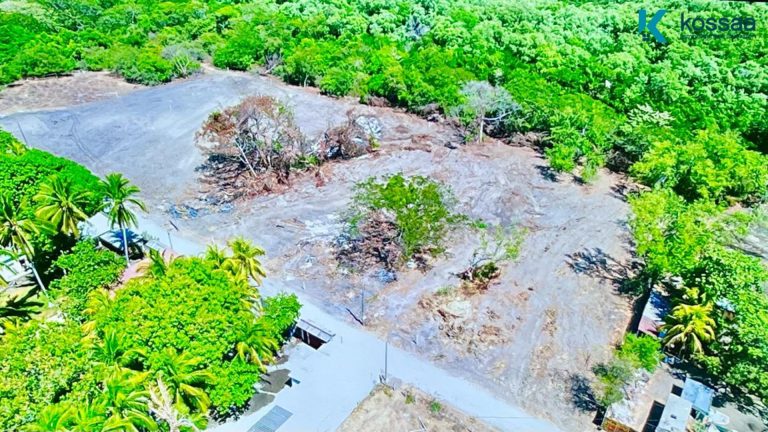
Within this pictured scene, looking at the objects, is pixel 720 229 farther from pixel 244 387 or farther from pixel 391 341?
pixel 244 387

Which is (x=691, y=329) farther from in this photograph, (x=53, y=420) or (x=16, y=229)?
(x=16, y=229)

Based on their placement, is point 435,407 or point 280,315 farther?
point 280,315

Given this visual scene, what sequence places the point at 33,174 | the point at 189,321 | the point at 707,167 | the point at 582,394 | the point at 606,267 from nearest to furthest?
the point at 189,321 < the point at 582,394 < the point at 33,174 < the point at 606,267 < the point at 707,167

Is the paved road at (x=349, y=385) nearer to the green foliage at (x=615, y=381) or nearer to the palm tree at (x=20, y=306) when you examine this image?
the green foliage at (x=615, y=381)

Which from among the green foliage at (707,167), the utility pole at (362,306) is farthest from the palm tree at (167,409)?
the green foliage at (707,167)

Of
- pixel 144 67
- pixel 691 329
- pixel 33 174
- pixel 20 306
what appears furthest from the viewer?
pixel 144 67

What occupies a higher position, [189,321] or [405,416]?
[189,321]

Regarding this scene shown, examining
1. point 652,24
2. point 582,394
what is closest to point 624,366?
point 582,394
